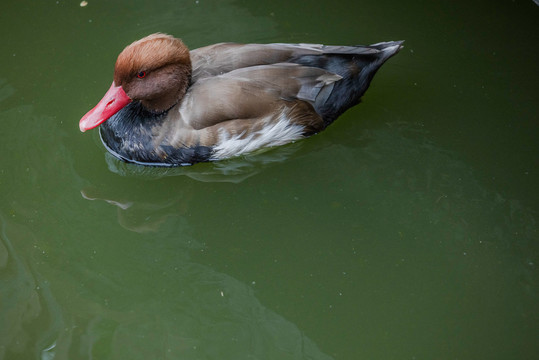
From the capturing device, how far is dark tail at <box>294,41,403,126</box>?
167 inches

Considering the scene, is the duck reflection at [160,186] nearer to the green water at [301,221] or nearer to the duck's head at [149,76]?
the green water at [301,221]

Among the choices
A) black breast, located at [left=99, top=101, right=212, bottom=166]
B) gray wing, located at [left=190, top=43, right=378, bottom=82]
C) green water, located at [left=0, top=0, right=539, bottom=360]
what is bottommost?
green water, located at [left=0, top=0, right=539, bottom=360]

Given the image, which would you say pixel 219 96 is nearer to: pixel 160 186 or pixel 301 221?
pixel 160 186

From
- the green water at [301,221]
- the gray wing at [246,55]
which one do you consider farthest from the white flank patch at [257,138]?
the gray wing at [246,55]

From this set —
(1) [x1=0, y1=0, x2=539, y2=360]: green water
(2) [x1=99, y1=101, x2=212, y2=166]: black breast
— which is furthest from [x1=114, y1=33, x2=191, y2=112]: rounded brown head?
(1) [x1=0, y1=0, x2=539, y2=360]: green water

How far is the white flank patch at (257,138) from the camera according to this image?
4.14 meters

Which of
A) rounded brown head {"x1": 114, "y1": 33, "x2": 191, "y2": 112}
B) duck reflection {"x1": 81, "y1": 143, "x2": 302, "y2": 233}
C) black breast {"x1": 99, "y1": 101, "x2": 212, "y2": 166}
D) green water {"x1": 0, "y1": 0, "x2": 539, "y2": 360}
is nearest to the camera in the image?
green water {"x1": 0, "y1": 0, "x2": 539, "y2": 360}

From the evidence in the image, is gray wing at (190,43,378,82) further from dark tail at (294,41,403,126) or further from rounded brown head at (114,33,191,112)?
rounded brown head at (114,33,191,112)

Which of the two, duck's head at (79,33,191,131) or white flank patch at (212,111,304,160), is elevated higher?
duck's head at (79,33,191,131)

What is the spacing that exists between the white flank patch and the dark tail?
0.25 m

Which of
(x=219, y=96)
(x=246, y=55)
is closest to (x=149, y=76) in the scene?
(x=219, y=96)

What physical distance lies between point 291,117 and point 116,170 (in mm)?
1290

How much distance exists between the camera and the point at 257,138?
167 inches

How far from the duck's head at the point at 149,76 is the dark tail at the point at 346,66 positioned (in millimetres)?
841
